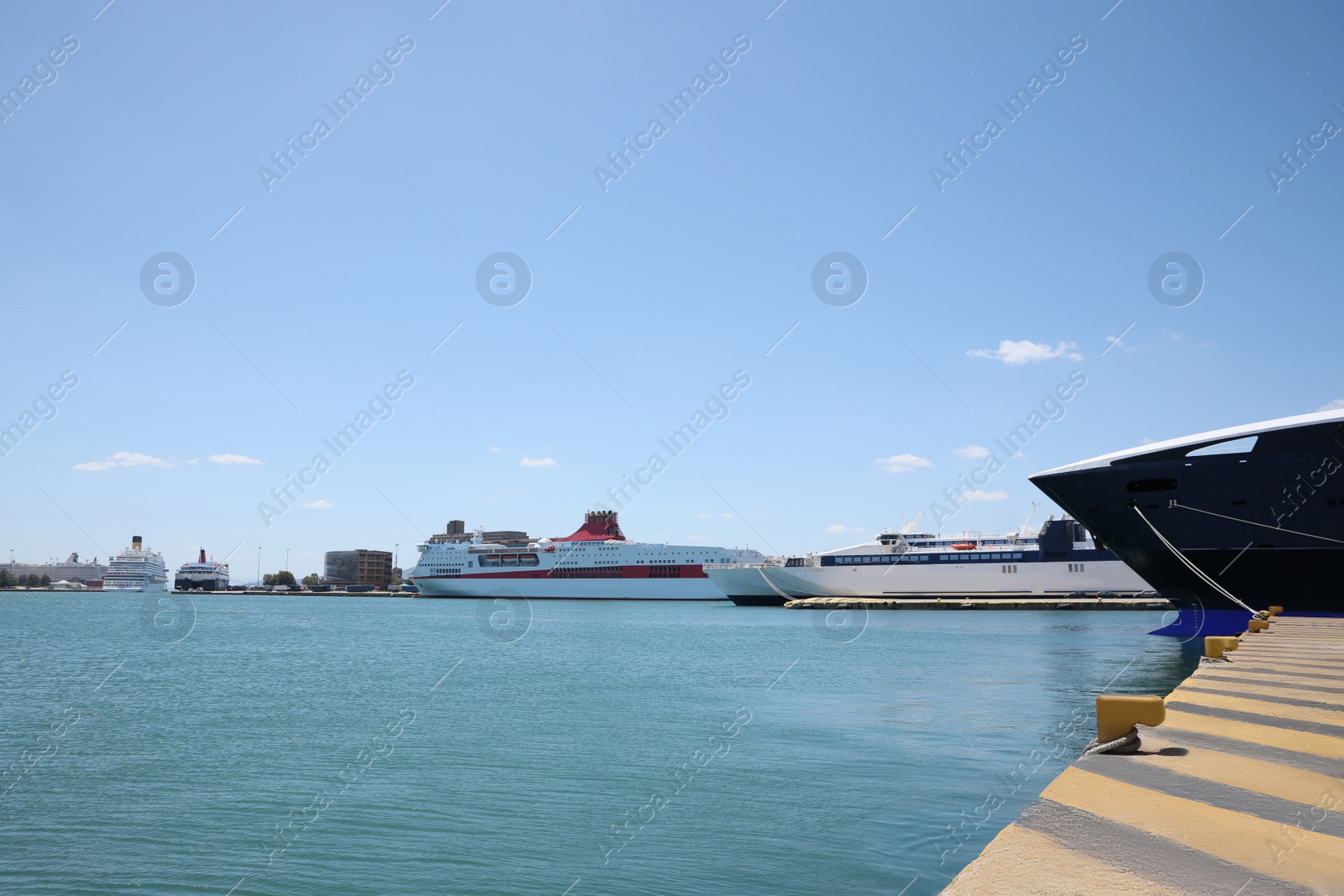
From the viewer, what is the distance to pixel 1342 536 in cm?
2192

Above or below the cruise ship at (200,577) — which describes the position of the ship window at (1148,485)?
below

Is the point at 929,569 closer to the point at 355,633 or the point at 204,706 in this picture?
the point at 355,633

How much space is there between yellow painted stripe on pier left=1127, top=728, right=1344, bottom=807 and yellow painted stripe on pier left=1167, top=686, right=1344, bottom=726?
2118 mm

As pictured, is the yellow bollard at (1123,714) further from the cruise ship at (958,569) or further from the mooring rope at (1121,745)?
the cruise ship at (958,569)

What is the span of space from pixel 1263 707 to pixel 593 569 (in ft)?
Result: 291

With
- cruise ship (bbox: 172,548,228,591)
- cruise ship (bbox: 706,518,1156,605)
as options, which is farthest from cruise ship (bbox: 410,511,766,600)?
cruise ship (bbox: 172,548,228,591)

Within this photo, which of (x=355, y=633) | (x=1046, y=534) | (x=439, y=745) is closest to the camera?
(x=439, y=745)

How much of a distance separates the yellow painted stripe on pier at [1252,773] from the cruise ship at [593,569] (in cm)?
8620

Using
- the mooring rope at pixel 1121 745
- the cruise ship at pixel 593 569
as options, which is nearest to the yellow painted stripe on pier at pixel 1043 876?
the mooring rope at pixel 1121 745

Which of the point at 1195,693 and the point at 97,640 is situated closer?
the point at 1195,693

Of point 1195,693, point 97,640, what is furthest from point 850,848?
point 97,640

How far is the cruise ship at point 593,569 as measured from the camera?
9288cm

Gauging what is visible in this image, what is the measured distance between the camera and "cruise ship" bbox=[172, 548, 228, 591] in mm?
131125

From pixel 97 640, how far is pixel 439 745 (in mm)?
32706
